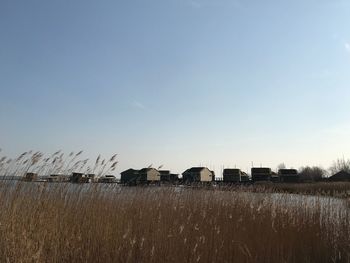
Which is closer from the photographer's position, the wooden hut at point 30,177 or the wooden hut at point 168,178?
the wooden hut at point 30,177

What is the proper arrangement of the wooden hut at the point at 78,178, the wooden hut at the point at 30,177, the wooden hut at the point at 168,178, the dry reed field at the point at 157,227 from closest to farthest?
the dry reed field at the point at 157,227 < the wooden hut at the point at 30,177 < the wooden hut at the point at 78,178 < the wooden hut at the point at 168,178

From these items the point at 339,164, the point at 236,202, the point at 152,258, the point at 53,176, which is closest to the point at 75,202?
the point at 53,176

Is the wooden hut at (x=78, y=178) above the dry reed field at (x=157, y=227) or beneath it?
above

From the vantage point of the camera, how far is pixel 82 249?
4.73 m

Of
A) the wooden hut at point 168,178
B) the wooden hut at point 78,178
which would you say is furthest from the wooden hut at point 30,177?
the wooden hut at point 168,178

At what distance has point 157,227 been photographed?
559cm

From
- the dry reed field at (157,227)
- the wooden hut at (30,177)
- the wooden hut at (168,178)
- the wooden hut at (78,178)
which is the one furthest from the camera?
the wooden hut at (168,178)

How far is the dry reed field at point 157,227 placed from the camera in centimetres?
467

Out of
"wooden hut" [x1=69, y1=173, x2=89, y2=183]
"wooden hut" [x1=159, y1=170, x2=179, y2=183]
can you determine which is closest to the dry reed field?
"wooden hut" [x1=69, y1=173, x2=89, y2=183]

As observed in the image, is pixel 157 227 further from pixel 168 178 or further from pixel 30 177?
pixel 168 178

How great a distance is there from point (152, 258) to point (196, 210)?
3.21 meters

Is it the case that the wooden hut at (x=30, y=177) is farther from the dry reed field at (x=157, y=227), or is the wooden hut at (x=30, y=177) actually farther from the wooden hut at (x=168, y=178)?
the wooden hut at (x=168, y=178)

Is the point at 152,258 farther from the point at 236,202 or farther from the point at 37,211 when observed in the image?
the point at 236,202

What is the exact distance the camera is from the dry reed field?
467 cm
